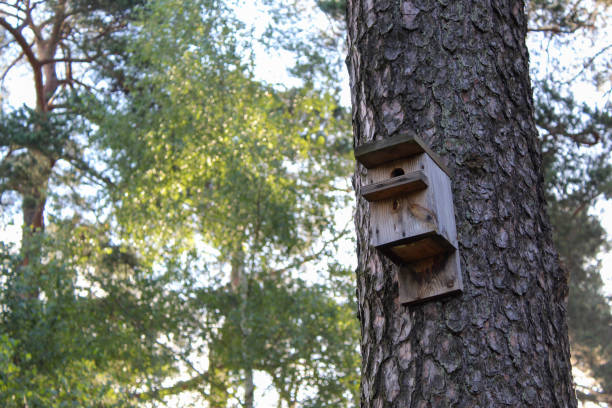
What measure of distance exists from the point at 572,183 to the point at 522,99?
22.5 feet

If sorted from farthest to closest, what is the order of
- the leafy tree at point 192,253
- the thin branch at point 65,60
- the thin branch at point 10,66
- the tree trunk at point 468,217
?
the thin branch at point 10,66
the thin branch at point 65,60
the leafy tree at point 192,253
the tree trunk at point 468,217

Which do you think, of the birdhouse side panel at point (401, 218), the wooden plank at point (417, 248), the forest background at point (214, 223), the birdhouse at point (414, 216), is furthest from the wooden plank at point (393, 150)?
the forest background at point (214, 223)

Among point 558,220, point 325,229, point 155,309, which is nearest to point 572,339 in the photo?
point 558,220

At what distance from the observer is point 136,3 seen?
1214 centimetres

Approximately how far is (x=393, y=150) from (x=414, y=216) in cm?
21

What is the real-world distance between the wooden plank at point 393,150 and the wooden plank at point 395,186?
0.24 ft

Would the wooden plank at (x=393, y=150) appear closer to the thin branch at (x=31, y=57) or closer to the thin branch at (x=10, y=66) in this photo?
the thin branch at (x=31, y=57)

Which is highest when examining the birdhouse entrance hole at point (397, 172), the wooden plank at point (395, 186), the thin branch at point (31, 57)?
the thin branch at point (31, 57)

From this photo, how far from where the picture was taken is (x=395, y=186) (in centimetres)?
208

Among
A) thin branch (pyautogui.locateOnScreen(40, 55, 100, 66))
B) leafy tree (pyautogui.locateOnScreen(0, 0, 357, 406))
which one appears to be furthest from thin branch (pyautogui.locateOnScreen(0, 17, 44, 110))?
leafy tree (pyautogui.locateOnScreen(0, 0, 357, 406))

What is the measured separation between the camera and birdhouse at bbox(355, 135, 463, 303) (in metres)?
1.98

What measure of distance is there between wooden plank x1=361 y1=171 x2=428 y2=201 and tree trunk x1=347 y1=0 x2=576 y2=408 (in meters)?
0.14

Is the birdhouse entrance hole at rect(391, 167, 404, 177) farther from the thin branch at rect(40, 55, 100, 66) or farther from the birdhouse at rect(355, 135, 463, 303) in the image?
the thin branch at rect(40, 55, 100, 66)

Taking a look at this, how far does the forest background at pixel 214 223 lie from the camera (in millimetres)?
A: 7055
